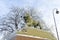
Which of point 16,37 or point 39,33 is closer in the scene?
point 16,37

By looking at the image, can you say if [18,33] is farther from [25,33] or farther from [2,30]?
[2,30]

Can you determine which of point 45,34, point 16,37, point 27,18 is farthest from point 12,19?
point 16,37

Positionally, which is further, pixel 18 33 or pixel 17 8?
pixel 17 8

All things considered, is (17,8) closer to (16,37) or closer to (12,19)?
(12,19)

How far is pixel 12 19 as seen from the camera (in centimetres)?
3203

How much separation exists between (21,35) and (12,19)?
683 inches

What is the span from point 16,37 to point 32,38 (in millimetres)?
1590

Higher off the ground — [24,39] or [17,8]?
[17,8]

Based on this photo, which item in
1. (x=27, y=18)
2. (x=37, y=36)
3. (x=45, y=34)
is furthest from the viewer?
(x=27, y=18)

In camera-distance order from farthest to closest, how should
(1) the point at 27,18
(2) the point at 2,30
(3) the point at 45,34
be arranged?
(2) the point at 2,30 < (1) the point at 27,18 < (3) the point at 45,34

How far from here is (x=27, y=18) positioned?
1931 cm

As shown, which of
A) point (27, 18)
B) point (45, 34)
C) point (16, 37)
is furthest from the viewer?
point (27, 18)

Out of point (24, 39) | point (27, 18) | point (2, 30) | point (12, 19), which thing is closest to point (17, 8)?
point (12, 19)

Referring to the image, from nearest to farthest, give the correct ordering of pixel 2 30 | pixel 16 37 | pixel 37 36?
pixel 16 37 < pixel 37 36 < pixel 2 30
